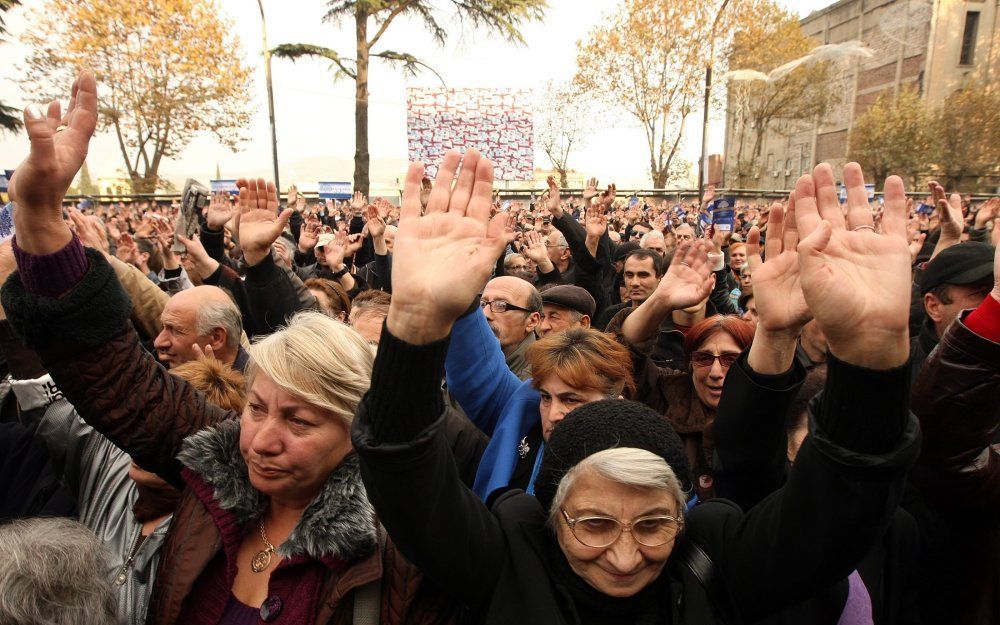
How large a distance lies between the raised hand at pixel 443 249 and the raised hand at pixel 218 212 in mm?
3999

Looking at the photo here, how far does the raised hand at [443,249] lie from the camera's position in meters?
1.14

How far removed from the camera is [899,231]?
4.01ft

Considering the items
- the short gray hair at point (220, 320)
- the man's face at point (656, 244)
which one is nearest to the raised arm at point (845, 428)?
the short gray hair at point (220, 320)

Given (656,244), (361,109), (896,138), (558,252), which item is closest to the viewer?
(656,244)

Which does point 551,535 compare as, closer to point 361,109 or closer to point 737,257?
point 737,257

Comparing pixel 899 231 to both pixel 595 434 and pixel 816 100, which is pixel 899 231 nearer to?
pixel 595 434

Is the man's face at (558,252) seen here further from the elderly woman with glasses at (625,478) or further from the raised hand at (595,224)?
the elderly woman with glasses at (625,478)

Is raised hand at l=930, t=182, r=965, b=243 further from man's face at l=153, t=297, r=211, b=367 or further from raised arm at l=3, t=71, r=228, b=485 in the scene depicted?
raised arm at l=3, t=71, r=228, b=485

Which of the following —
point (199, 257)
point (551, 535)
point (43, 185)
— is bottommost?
point (551, 535)

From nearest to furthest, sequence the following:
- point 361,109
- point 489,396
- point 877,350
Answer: point 877,350 → point 489,396 → point 361,109

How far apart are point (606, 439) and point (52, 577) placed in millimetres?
1128

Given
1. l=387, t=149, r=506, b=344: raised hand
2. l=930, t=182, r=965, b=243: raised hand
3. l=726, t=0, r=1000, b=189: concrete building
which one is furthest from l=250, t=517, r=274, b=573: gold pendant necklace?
l=726, t=0, r=1000, b=189: concrete building

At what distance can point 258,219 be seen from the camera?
299 cm

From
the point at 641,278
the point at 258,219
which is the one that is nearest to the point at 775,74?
the point at 641,278
